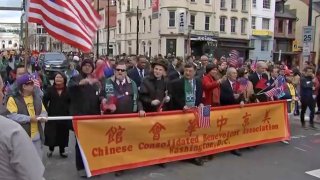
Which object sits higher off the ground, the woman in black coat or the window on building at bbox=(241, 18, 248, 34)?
the window on building at bbox=(241, 18, 248, 34)

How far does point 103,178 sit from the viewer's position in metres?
6.56

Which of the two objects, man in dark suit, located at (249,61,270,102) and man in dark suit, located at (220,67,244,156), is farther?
man in dark suit, located at (249,61,270,102)

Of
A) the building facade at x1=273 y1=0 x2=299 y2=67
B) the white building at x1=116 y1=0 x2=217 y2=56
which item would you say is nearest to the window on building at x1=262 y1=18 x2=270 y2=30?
the building facade at x1=273 y1=0 x2=299 y2=67

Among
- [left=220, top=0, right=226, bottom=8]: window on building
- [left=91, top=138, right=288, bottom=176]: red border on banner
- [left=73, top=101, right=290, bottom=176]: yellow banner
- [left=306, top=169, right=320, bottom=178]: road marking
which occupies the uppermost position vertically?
[left=220, top=0, right=226, bottom=8]: window on building

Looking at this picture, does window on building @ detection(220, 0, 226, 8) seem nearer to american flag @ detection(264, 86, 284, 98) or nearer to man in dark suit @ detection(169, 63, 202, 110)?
american flag @ detection(264, 86, 284, 98)

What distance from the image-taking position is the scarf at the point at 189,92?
293 inches

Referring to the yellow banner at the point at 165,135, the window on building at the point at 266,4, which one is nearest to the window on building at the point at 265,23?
the window on building at the point at 266,4

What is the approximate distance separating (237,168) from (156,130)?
1.55m

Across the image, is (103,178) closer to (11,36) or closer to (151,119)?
(151,119)

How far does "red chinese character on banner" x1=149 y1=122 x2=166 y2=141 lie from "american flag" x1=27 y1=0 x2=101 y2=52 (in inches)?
69.3

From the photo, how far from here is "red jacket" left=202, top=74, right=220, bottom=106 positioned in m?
7.95

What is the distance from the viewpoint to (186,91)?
7430mm

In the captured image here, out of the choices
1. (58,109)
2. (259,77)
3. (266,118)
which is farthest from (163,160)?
(259,77)

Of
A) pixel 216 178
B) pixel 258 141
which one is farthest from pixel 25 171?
pixel 258 141
